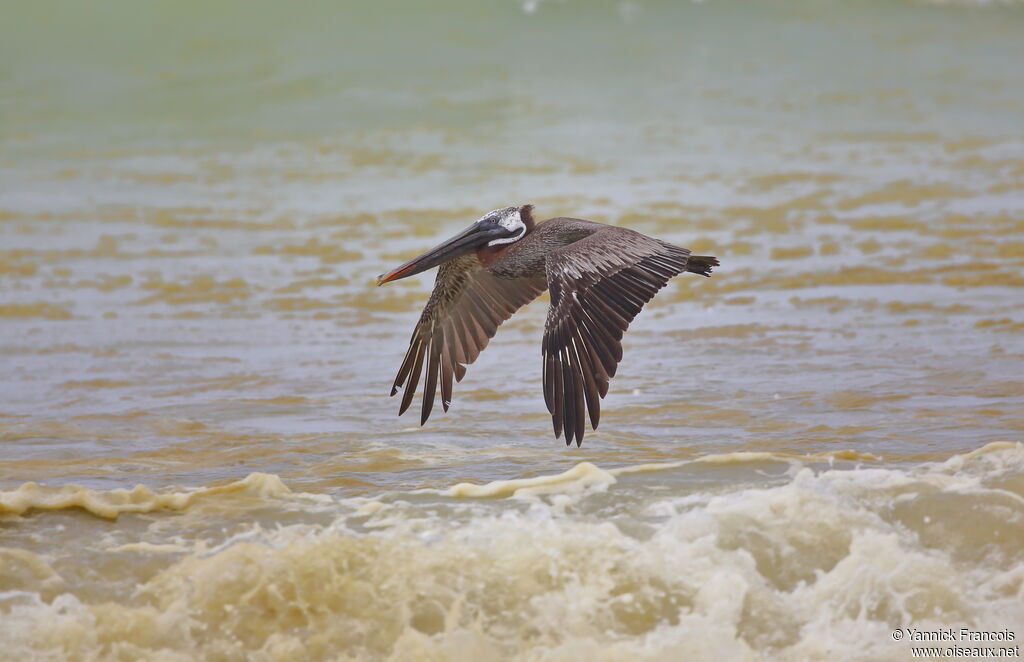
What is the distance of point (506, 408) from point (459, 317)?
0.77m

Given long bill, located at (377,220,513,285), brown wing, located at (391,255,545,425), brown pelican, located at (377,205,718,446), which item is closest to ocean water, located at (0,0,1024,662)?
brown wing, located at (391,255,545,425)

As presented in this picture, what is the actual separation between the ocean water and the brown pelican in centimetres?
46

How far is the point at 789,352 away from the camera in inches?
320

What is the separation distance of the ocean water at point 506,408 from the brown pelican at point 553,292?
464 millimetres

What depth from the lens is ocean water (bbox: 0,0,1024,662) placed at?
4895 millimetres

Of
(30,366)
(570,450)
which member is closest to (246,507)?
(570,450)

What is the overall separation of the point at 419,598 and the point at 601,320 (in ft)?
4.03

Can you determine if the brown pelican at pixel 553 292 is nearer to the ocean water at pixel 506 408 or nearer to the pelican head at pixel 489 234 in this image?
the pelican head at pixel 489 234

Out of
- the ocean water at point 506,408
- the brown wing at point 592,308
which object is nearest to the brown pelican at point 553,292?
the brown wing at point 592,308

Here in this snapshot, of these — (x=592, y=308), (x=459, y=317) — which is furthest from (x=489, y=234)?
(x=592, y=308)

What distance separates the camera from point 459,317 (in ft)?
21.9

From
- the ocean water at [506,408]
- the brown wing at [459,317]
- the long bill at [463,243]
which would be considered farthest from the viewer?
the brown wing at [459,317]

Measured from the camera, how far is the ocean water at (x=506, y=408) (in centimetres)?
489

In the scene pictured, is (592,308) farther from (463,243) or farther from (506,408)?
(506,408)
